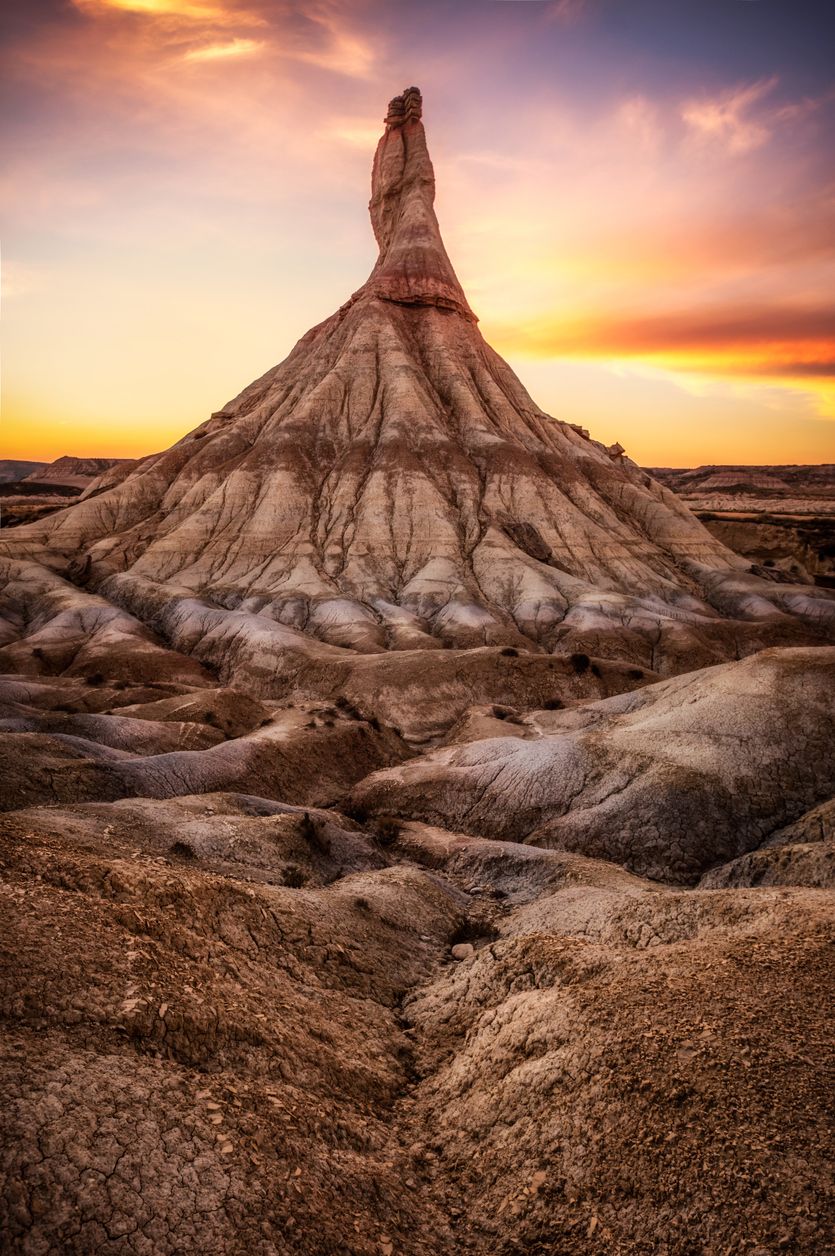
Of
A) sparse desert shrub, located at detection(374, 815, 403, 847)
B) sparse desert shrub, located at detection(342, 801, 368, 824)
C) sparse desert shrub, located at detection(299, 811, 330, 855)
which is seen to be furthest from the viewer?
sparse desert shrub, located at detection(342, 801, 368, 824)

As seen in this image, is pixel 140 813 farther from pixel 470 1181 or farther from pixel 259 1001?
pixel 470 1181

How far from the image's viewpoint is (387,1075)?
1166 cm

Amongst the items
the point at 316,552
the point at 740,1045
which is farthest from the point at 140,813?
the point at 316,552

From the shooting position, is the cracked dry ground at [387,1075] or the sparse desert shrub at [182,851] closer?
the cracked dry ground at [387,1075]

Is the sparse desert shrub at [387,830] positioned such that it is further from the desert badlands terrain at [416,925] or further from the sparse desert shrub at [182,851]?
the sparse desert shrub at [182,851]

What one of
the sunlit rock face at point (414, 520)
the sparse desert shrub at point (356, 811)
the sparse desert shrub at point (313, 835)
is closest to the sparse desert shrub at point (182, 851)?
the sparse desert shrub at point (313, 835)

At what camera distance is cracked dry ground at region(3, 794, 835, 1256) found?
722 cm

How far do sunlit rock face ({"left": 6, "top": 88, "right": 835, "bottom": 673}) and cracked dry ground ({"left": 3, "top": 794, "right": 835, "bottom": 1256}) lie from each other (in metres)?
44.0

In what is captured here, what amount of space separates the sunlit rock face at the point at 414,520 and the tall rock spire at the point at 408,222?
333mm

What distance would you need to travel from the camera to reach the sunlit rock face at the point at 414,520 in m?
→ 64.0

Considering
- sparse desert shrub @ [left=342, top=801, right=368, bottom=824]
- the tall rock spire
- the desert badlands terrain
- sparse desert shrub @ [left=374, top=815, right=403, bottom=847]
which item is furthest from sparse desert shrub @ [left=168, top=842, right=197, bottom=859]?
the tall rock spire

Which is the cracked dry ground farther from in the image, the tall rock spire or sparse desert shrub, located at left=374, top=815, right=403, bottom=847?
the tall rock spire

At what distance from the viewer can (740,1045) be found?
30.3ft

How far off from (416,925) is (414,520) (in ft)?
199
